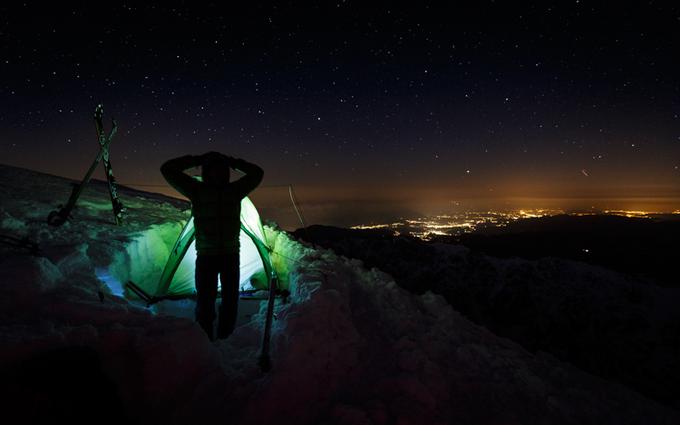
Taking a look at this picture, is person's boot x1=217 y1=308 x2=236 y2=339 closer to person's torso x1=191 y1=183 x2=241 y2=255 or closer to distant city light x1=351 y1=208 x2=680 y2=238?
person's torso x1=191 y1=183 x2=241 y2=255

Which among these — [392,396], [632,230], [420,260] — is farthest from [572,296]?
[632,230]

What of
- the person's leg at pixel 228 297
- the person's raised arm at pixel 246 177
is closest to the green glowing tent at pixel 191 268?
the person's leg at pixel 228 297

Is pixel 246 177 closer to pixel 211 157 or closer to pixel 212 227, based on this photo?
pixel 211 157

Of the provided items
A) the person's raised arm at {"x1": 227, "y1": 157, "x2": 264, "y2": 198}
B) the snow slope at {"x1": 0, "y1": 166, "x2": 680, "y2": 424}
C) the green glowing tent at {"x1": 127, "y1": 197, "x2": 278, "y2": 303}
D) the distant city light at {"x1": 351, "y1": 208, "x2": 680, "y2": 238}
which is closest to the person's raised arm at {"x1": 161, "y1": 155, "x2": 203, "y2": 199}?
the person's raised arm at {"x1": 227, "y1": 157, "x2": 264, "y2": 198}

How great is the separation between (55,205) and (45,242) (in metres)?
2.77

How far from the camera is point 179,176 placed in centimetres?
376

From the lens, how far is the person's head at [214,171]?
12.3ft

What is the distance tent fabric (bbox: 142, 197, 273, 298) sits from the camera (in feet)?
17.4

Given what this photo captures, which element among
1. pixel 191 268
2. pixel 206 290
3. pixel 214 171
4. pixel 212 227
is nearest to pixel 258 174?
pixel 214 171

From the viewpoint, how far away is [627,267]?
55062 mm

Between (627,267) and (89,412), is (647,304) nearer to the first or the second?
(627,267)

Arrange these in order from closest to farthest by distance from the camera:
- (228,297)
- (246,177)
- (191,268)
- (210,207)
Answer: (210,207)
(228,297)
(246,177)
(191,268)

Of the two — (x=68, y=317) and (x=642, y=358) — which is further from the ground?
(x=68, y=317)

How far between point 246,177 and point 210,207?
64 centimetres
